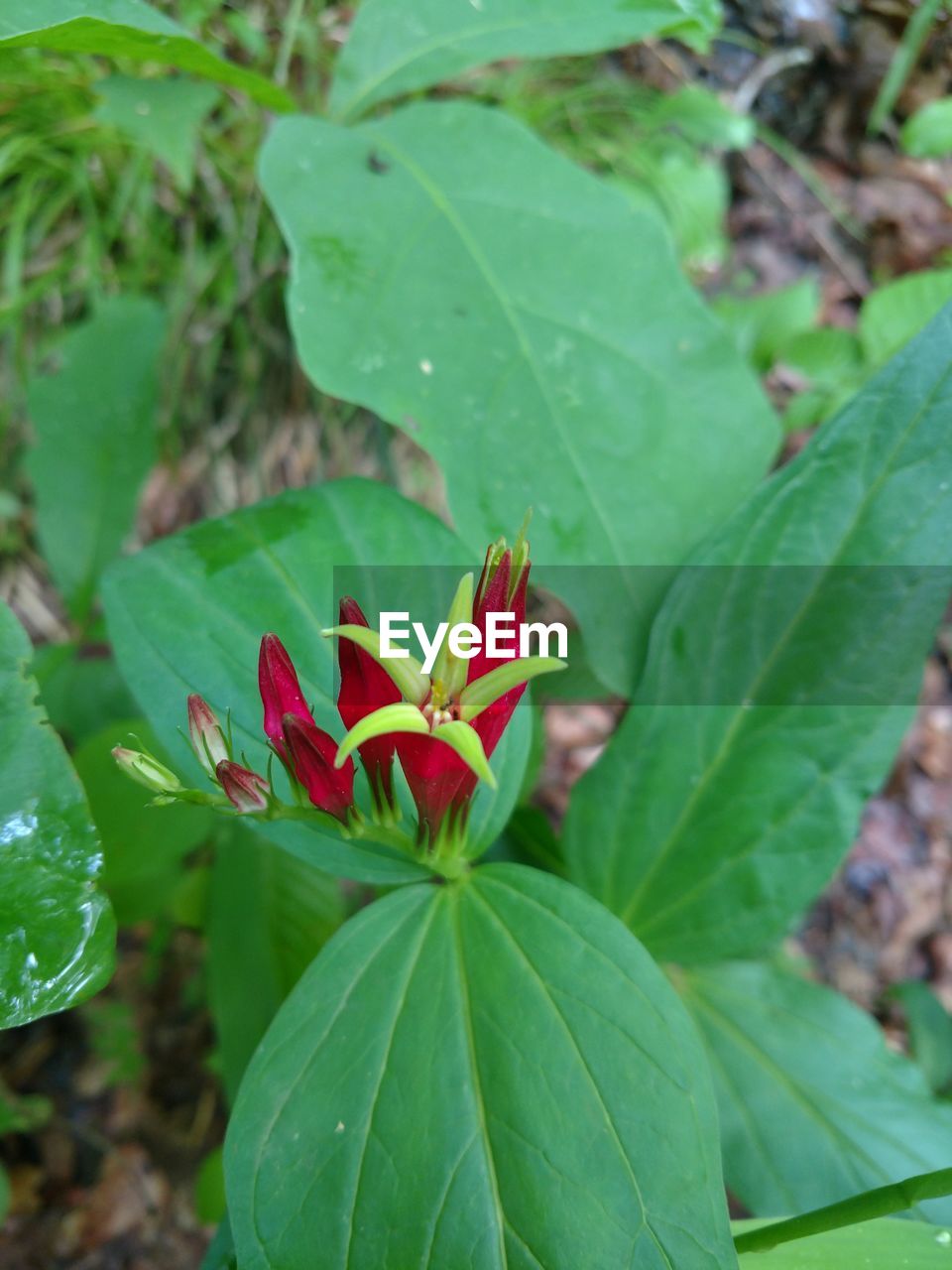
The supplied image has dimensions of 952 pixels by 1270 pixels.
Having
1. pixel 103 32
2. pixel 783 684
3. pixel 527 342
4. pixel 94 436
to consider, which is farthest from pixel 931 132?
pixel 94 436

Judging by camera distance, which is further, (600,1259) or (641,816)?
(641,816)

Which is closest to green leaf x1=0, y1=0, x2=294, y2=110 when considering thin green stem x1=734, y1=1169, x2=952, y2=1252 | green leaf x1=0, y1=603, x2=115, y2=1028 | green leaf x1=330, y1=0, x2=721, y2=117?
green leaf x1=330, y1=0, x2=721, y2=117

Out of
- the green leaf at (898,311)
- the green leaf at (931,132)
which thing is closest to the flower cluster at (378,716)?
the green leaf at (898,311)

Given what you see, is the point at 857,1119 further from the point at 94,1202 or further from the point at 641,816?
the point at 94,1202

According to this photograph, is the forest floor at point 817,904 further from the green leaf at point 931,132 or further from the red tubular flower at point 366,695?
the red tubular flower at point 366,695

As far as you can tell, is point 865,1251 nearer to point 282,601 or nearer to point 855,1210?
point 855,1210

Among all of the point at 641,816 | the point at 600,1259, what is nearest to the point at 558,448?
the point at 641,816
